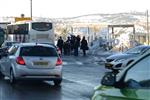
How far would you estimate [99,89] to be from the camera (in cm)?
555

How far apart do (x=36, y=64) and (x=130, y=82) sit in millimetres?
11319

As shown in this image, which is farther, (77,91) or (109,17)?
(109,17)

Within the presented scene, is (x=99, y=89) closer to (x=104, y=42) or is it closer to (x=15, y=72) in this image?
(x=15, y=72)

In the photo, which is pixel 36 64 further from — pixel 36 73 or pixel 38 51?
pixel 38 51

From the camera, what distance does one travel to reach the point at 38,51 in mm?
16625

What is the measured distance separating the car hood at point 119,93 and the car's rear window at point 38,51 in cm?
1107

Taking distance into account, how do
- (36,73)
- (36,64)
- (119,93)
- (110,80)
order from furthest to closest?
(36,64), (36,73), (110,80), (119,93)

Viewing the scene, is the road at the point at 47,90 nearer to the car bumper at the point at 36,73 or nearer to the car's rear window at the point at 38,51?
the car bumper at the point at 36,73

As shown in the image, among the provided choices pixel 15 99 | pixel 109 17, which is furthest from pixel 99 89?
pixel 109 17

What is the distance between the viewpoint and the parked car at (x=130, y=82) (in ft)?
15.8

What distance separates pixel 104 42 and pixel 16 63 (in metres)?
37.4

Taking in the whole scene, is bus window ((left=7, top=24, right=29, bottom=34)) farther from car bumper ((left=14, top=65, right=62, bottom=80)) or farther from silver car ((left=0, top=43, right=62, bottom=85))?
car bumper ((left=14, top=65, right=62, bottom=80))

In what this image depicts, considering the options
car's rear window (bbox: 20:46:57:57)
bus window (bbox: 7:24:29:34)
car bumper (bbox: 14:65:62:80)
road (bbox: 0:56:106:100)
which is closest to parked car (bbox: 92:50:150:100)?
road (bbox: 0:56:106:100)

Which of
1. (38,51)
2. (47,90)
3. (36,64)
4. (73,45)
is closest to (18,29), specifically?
(73,45)
